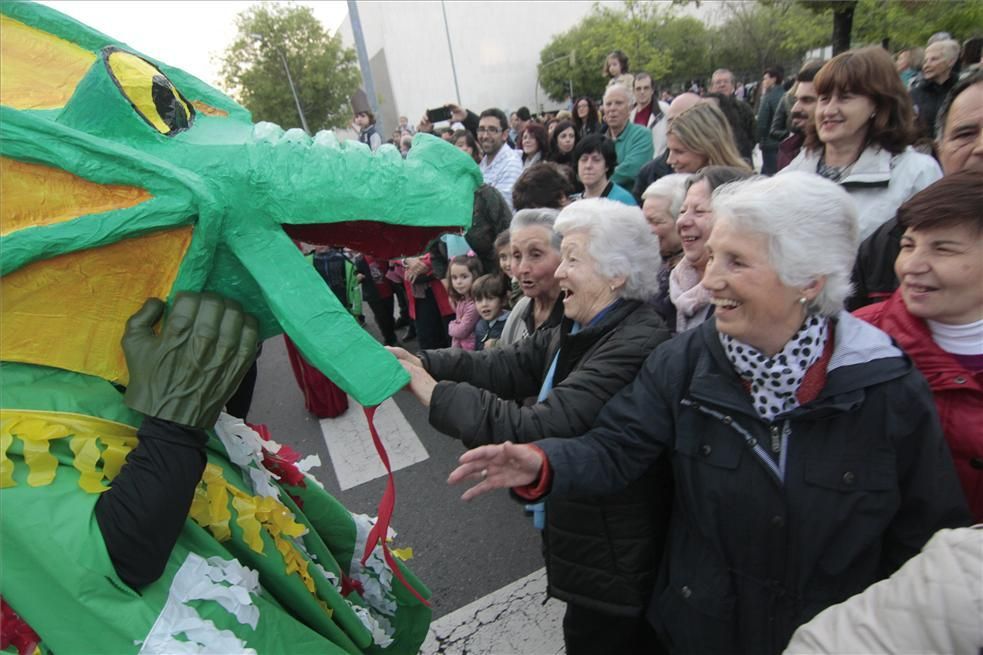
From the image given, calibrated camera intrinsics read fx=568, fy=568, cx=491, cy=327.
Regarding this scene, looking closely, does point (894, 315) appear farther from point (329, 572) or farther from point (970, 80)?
point (329, 572)

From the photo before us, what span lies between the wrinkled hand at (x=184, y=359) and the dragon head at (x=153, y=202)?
58mm

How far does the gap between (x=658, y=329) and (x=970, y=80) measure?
4.73 feet

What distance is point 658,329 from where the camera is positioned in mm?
1712

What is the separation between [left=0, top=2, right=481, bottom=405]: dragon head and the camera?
975mm

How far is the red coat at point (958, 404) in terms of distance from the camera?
1.33 meters

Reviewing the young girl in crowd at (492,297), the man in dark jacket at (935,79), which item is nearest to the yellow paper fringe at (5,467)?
the young girl in crowd at (492,297)

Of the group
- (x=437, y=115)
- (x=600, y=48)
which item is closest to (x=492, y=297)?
(x=437, y=115)

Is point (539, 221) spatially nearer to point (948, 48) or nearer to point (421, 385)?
point (421, 385)

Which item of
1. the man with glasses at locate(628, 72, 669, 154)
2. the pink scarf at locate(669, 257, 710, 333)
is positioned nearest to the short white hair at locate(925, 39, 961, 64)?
the man with glasses at locate(628, 72, 669, 154)

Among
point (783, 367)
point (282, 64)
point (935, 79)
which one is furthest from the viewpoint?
point (282, 64)

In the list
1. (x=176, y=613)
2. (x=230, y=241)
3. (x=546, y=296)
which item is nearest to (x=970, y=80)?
(x=546, y=296)

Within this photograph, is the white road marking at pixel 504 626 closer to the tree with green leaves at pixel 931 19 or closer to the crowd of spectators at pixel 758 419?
the crowd of spectators at pixel 758 419

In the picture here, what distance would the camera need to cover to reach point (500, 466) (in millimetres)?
1386

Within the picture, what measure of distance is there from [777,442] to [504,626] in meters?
1.65
